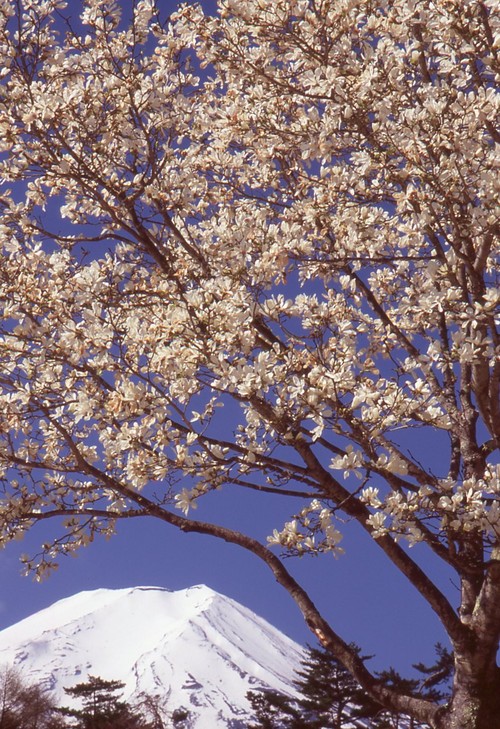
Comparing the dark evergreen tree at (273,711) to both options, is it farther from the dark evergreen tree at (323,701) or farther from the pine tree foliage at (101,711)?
the pine tree foliage at (101,711)

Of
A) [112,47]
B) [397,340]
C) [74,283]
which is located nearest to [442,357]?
[397,340]

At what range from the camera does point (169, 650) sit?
151875 mm

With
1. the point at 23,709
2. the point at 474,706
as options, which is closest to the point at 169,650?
the point at 23,709

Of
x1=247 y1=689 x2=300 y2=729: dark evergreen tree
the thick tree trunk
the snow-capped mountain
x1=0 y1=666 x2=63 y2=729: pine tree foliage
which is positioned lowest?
the thick tree trunk

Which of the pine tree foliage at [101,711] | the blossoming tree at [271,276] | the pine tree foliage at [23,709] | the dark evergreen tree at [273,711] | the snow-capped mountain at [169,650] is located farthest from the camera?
the snow-capped mountain at [169,650]

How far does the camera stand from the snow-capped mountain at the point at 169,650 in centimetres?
13338

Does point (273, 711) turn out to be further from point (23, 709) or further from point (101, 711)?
point (23, 709)

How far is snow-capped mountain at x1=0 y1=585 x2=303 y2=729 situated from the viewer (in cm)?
13338

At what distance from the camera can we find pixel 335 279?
7488mm

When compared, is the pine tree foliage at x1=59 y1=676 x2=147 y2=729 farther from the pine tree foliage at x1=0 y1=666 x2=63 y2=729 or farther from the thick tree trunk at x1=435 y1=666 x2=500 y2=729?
the thick tree trunk at x1=435 y1=666 x2=500 y2=729

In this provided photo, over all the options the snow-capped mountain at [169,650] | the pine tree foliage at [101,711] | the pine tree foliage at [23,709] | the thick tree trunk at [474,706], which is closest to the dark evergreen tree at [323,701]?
the pine tree foliage at [101,711]

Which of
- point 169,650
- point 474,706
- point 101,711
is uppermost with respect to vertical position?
point 169,650

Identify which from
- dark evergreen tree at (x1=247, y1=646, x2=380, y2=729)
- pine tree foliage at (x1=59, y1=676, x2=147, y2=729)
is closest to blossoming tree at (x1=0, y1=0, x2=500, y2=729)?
dark evergreen tree at (x1=247, y1=646, x2=380, y2=729)

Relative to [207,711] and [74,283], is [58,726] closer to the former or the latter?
[74,283]
